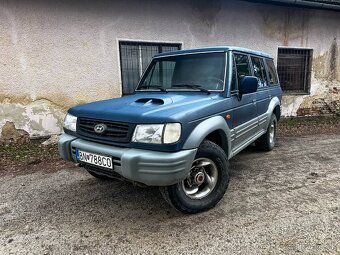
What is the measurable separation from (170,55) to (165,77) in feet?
1.20

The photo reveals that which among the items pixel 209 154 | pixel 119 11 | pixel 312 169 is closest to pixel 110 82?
pixel 119 11

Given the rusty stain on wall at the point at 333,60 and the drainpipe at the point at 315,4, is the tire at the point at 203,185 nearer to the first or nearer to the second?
the drainpipe at the point at 315,4

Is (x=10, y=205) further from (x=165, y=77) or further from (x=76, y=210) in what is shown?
(x=165, y=77)

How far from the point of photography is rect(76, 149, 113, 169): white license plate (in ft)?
8.15

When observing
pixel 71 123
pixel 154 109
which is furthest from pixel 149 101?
pixel 71 123

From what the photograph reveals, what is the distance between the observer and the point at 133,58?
6.73 meters

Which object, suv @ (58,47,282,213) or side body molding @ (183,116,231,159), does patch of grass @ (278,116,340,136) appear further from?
side body molding @ (183,116,231,159)

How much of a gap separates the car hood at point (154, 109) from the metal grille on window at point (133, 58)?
153 inches

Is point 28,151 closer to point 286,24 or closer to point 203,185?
point 203,185

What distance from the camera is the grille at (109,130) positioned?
8.06 ft

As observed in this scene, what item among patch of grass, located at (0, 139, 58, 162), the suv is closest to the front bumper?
the suv

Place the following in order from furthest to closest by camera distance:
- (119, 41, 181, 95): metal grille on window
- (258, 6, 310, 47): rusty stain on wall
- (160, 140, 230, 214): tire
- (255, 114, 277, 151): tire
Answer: (258, 6, 310, 47): rusty stain on wall → (119, 41, 181, 95): metal grille on window → (255, 114, 277, 151): tire → (160, 140, 230, 214): tire

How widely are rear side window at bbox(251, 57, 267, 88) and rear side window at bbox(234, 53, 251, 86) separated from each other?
327mm

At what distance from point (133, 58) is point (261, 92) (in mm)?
3685
